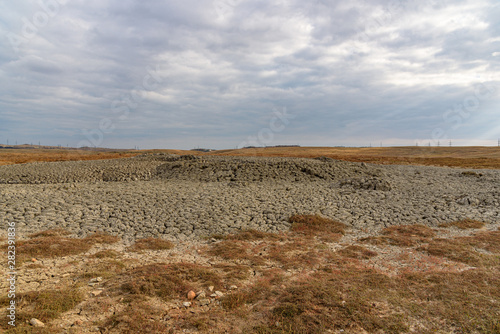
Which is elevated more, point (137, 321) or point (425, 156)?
point (425, 156)

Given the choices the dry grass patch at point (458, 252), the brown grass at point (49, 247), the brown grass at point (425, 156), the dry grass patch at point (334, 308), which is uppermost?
the brown grass at point (425, 156)

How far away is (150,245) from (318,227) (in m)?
8.46

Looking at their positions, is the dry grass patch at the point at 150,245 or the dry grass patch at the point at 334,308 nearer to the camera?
the dry grass patch at the point at 334,308

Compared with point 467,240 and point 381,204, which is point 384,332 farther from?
point 381,204

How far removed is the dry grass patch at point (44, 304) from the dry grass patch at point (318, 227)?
32.6 feet

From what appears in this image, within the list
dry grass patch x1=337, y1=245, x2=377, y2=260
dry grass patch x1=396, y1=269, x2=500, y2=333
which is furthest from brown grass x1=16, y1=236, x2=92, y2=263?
dry grass patch x1=396, y1=269, x2=500, y2=333

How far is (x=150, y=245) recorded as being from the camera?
38.0 ft

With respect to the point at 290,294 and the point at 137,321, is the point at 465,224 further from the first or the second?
the point at 137,321

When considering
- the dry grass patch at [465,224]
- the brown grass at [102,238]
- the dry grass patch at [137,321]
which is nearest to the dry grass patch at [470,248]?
the dry grass patch at [465,224]

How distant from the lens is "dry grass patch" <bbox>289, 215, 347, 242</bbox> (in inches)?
532

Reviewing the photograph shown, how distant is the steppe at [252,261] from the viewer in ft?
20.8

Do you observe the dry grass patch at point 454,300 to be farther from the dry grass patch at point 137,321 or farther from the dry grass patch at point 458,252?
the dry grass patch at point 137,321

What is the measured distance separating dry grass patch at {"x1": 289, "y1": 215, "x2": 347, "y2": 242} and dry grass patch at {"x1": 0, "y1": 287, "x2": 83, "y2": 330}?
9.95m

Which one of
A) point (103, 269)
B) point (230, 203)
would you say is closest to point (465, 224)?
point (230, 203)
